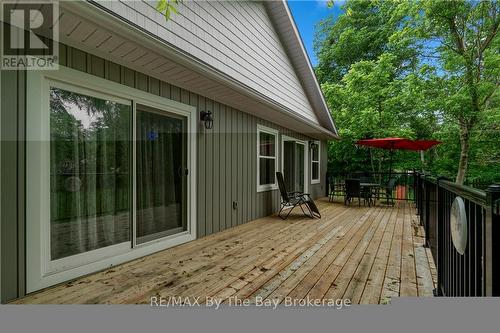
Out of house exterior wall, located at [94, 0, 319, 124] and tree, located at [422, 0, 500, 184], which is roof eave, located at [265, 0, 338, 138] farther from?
tree, located at [422, 0, 500, 184]

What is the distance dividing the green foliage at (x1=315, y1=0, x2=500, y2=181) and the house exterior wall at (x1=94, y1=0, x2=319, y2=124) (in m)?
5.44

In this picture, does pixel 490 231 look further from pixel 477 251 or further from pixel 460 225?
pixel 460 225

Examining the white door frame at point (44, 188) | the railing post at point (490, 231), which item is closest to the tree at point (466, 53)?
the railing post at point (490, 231)

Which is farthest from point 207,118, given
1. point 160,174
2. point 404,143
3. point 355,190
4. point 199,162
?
point 404,143

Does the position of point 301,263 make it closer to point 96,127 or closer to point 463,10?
point 96,127

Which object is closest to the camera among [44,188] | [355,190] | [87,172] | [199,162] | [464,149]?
[44,188]

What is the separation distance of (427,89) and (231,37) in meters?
8.28

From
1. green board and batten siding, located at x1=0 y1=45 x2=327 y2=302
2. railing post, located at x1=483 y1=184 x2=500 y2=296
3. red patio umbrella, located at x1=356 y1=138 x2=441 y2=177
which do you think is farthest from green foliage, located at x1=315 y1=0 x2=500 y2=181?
railing post, located at x1=483 y1=184 x2=500 y2=296

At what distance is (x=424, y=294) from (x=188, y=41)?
4.05 m

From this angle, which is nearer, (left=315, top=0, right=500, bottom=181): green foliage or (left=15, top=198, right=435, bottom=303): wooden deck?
(left=15, top=198, right=435, bottom=303): wooden deck

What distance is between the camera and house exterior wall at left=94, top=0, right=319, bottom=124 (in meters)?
3.23

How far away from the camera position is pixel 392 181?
7805 mm

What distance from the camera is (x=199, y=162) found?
4.26 metres

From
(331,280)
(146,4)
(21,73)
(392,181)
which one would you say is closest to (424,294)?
(331,280)
